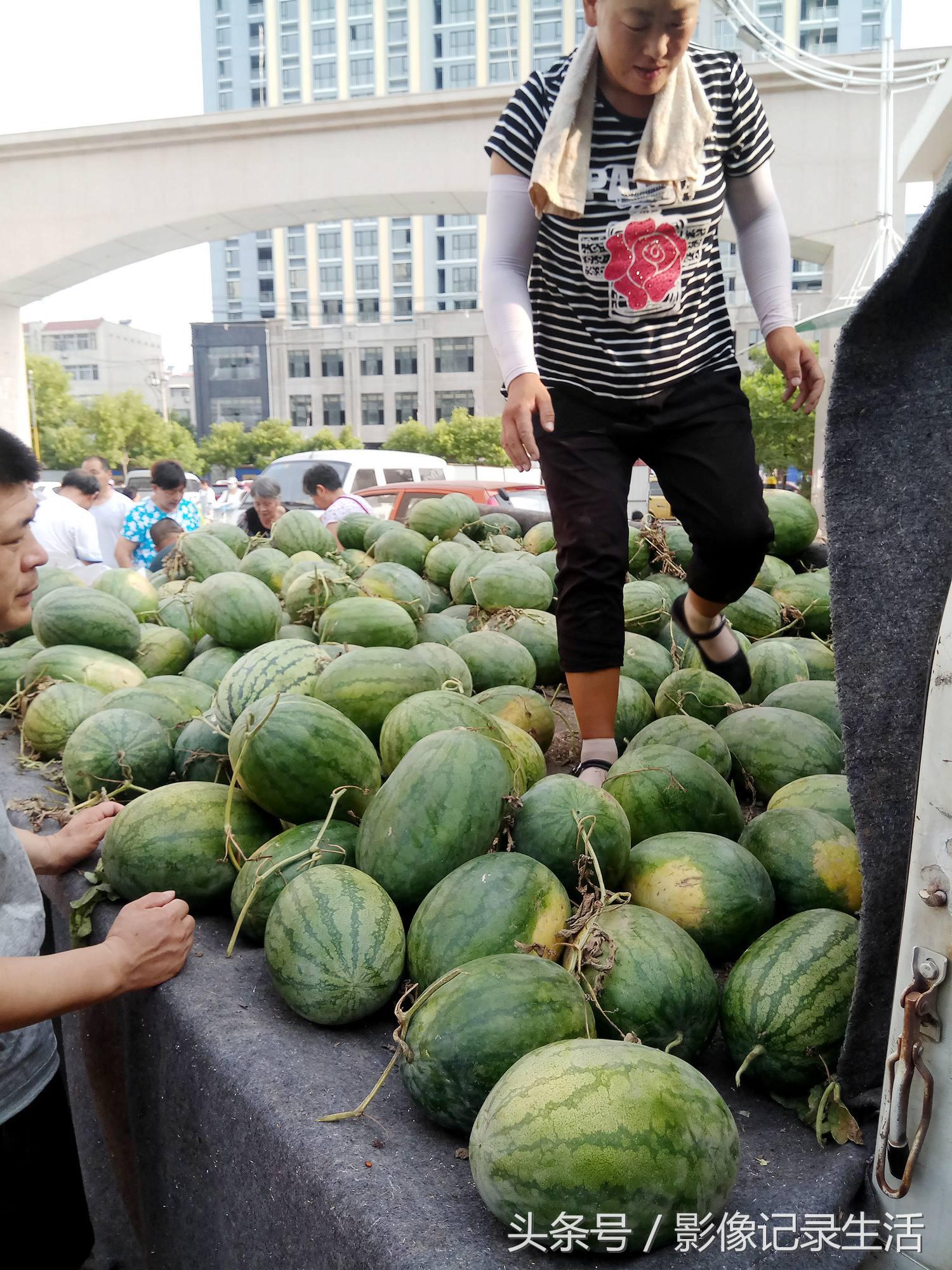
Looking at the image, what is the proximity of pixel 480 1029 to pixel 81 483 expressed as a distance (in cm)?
709

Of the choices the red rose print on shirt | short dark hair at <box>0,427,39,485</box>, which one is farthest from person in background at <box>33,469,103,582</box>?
the red rose print on shirt

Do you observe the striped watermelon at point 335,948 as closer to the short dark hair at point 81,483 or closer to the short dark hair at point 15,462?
the short dark hair at point 15,462

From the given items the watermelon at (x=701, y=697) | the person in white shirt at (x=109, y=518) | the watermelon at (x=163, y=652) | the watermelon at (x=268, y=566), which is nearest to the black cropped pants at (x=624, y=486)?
the watermelon at (x=701, y=697)

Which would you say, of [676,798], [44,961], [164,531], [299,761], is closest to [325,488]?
[164,531]

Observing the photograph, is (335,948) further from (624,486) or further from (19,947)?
(624,486)

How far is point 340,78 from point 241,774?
315ft

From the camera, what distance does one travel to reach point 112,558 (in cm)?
799

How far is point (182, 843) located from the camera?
6.16 ft

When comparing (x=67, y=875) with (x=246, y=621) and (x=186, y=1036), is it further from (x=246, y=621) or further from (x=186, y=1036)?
(x=246, y=621)

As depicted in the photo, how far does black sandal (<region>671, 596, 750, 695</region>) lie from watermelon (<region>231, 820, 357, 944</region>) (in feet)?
4.04

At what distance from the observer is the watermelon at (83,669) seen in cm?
298

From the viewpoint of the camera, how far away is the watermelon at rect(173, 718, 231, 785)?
220 centimetres

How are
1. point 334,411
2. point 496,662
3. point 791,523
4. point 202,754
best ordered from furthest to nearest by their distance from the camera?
1. point 334,411
2. point 791,523
3. point 496,662
4. point 202,754

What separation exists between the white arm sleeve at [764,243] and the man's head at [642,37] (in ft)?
1.33
